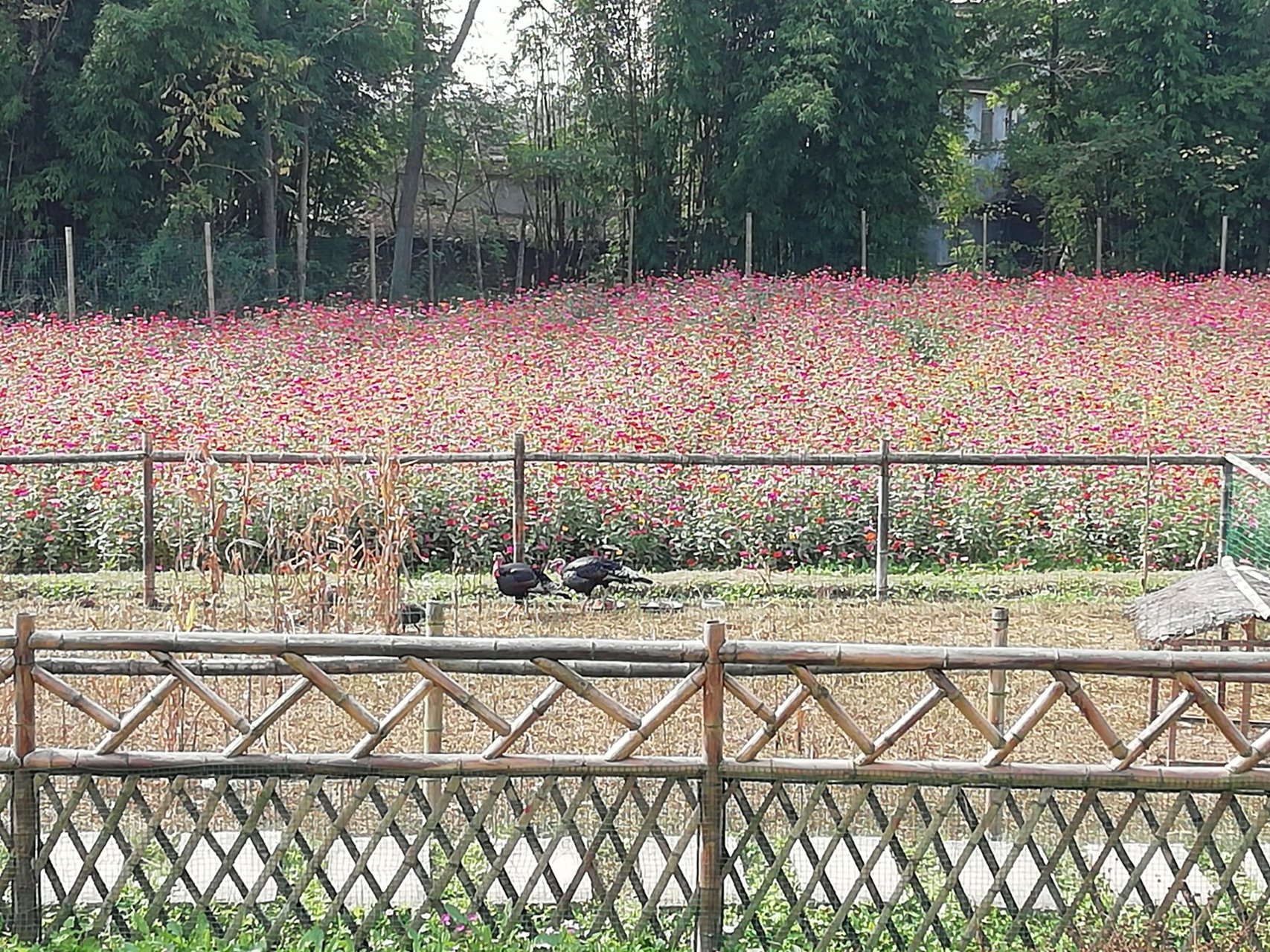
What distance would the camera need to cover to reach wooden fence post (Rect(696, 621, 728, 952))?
3.65 metres

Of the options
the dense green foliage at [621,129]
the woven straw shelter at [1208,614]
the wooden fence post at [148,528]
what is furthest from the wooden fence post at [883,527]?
the dense green foliage at [621,129]

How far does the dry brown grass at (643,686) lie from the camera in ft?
17.2

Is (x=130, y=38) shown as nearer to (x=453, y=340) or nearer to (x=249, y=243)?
(x=249, y=243)

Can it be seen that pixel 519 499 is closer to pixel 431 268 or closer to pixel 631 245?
pixel 431 268

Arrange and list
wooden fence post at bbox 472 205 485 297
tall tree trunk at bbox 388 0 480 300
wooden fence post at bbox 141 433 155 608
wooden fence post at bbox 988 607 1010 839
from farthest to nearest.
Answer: wooden fence post at bbox 472 205 485 297 < tall tree trunk at bbox 388 0 480 300 < wooden fence post at bbox 141 433 155 608 < wooden fence post at bbox 988 607 1010 839

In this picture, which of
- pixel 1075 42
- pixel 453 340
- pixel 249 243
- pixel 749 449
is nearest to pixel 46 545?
pixel 749 449

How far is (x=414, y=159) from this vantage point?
2083cm

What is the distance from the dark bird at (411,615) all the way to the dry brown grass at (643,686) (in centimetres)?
14

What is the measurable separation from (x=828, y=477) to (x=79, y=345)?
24.6ft

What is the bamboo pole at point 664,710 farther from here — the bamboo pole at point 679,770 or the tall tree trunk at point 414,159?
the tall tree trunk at point 414,159

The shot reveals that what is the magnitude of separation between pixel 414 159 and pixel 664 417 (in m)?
11.5

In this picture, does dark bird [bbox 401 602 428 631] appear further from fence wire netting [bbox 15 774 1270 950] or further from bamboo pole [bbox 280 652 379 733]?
bamboo pole [bbox 280 652 379 733]

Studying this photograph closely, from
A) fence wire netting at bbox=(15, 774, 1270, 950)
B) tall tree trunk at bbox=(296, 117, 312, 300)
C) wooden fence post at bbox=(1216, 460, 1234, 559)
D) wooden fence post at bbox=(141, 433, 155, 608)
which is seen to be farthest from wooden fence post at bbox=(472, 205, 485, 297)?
fence wire netting at bbox=(15, 774, 1270, 950)

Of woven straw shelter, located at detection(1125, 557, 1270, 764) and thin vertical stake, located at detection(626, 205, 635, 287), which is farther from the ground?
thin vertical stake, located at detection(626, 205, 635, 287)
